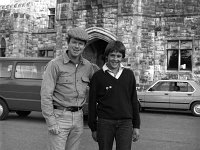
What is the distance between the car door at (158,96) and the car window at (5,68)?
5694 mm

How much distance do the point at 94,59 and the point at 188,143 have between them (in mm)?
11211

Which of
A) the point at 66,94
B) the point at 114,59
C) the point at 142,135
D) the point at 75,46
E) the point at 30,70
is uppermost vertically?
the point at 75,46

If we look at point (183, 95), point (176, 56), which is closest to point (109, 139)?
point (183, 95)

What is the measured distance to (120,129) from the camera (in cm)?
343

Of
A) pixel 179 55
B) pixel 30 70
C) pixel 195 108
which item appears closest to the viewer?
pixel 30 70

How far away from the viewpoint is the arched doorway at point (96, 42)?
51.4 ft

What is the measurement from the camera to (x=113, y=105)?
3.44 metres

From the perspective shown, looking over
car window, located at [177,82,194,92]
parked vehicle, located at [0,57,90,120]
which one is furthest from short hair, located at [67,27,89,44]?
car window, located at [177,82,194,92]

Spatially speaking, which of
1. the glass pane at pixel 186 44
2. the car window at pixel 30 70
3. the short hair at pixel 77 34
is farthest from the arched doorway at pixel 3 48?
the short hair at pixel 77 34

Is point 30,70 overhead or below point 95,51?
below

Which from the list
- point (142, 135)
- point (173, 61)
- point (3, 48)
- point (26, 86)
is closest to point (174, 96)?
point (173, 61)

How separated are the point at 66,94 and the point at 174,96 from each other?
31.6ft

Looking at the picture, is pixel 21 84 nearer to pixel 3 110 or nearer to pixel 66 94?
pixel 3 110

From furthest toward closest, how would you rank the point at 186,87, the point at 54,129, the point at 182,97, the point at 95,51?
1. the point at 95,51
2. the point at 186,87
3. the point at 182,97
4. the point at 54,129
